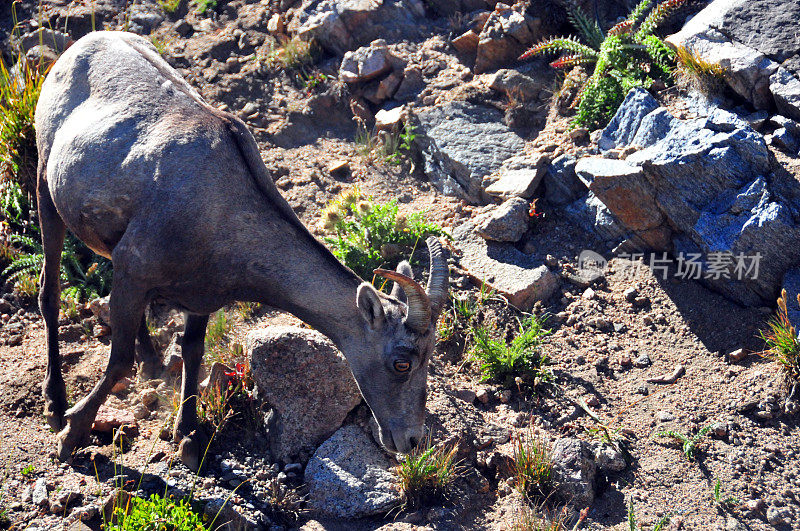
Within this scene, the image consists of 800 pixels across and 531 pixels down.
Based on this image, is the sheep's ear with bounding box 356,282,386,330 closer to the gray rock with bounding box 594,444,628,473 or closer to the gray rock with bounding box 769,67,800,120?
the gray rock with bounding box 594,444,628,473

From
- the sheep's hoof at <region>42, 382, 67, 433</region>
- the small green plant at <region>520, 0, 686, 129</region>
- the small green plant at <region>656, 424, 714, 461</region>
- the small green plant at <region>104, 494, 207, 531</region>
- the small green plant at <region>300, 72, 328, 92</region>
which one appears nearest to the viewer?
the small green plant at <region>104, 494, 207, 531</region>

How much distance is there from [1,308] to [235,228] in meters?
3.97

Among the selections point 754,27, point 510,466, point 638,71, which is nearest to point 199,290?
point 510,466

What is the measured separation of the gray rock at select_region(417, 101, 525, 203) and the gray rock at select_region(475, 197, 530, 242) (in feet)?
2.49

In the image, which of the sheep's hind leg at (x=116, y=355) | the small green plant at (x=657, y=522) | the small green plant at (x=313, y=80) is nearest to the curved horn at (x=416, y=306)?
the sheep's hind leg at (x=116, y=355)

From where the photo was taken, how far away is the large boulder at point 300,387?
6.12 m

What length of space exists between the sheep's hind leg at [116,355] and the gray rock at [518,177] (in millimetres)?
4423

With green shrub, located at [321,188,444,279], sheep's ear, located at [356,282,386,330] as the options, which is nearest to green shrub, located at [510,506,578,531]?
sheep's ear, located at [356,282,386,330]

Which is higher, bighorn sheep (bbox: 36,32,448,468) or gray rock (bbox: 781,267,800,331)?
bighorn sheep (bbox: 36,32,448,468)

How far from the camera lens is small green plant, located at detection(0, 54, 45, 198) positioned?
27.4ft

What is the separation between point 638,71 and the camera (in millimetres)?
8586

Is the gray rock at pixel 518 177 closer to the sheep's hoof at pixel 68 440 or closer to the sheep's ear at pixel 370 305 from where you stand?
the sheep's ear at pixel 370 305

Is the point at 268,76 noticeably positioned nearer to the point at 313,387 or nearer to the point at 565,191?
the point at 565,191

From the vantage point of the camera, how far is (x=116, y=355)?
570 centimetres
